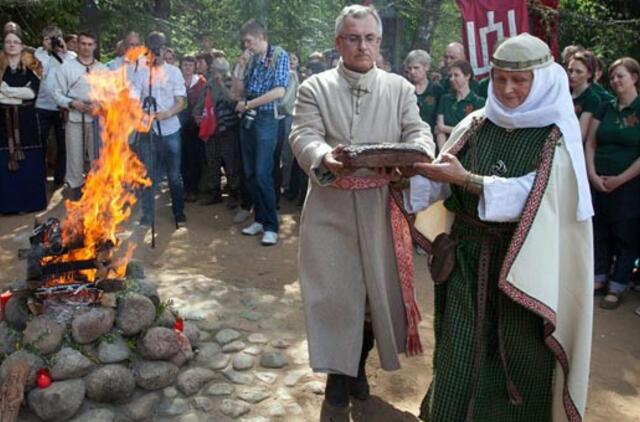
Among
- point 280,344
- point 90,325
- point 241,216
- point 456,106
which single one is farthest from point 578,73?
point 90,325

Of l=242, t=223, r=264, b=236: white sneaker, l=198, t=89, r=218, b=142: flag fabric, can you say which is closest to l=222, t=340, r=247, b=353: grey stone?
l=242, t=223, r=264, b=236: white sneaker

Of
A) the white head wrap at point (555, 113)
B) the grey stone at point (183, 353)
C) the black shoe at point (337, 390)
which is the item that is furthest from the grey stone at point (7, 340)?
the white head wrap at point (555, 113)

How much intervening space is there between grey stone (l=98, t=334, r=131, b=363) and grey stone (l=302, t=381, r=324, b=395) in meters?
1.14

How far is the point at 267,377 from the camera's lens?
14.4 ft

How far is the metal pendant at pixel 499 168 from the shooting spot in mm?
3242

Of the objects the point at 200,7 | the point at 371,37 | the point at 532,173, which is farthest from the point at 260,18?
the point at 532,173

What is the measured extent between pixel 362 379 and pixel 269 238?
12.0 ft

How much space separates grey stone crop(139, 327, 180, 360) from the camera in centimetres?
416

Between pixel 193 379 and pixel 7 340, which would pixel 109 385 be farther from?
pixel 7 340

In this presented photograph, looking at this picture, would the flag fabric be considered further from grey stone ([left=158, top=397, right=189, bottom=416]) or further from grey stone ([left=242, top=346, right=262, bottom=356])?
grey stone ([left=158, top=397, right=189, bottom=416])

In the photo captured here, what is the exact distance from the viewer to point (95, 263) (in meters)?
4.46

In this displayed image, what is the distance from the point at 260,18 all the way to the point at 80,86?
5920 millimetres

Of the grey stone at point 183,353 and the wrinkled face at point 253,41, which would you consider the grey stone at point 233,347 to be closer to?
the grey stone at point 183,353

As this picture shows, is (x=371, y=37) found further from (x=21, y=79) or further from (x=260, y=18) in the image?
(x=260, y=18)
